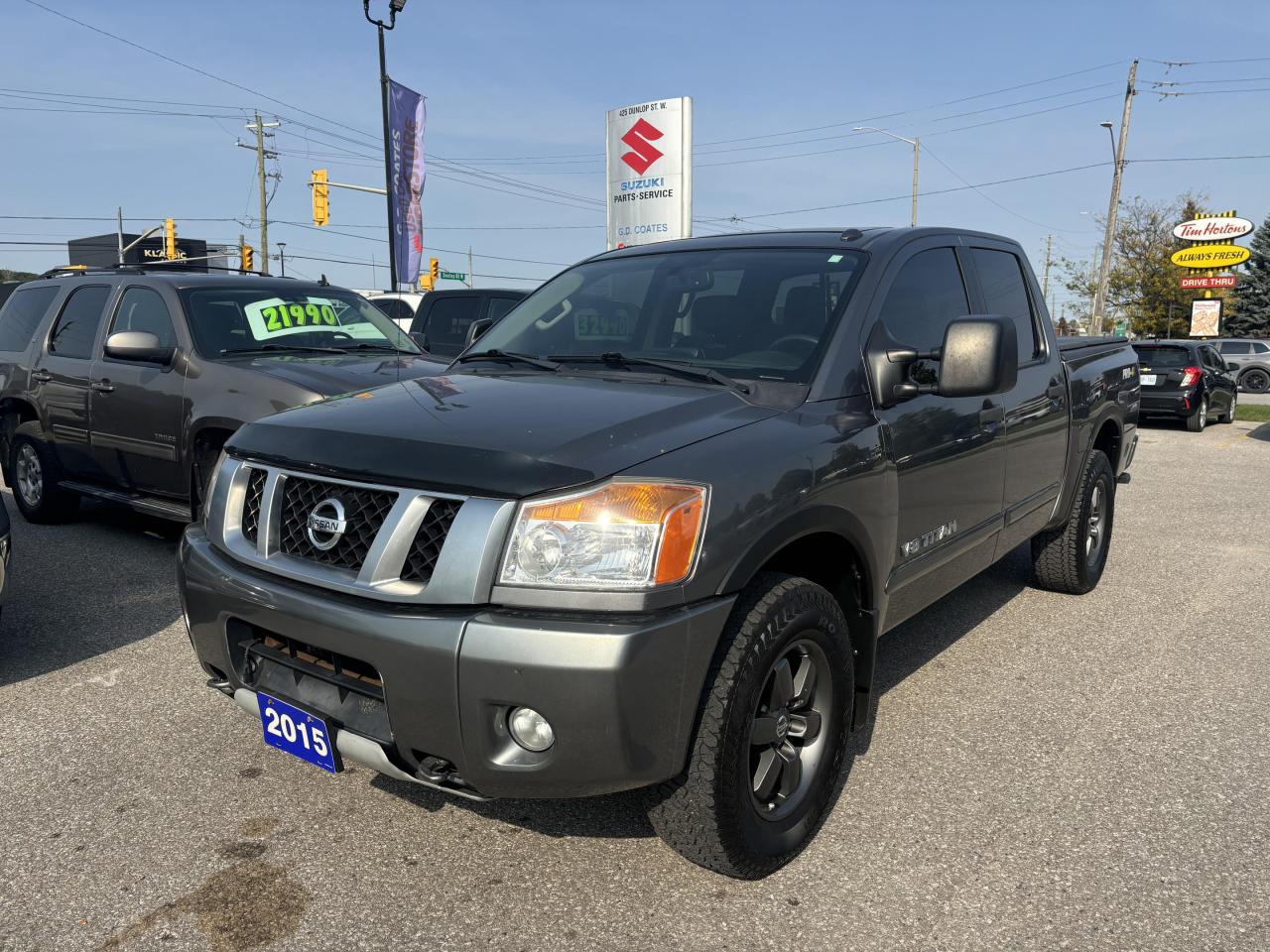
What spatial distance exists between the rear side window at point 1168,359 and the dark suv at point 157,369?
14.0m

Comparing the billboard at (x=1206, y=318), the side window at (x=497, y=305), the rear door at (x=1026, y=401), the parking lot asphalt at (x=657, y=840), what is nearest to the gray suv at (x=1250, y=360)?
the billboard at (x=1206, y=318)

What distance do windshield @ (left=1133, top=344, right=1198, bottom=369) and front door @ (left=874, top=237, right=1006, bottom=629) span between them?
1427 cm

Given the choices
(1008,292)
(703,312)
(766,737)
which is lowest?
(766,737)

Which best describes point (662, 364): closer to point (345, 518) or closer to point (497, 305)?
Answer: point (345, 518)

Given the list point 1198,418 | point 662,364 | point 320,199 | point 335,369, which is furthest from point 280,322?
point 320,199

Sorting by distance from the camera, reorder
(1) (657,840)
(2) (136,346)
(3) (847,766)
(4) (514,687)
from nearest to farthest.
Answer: (4) (514,687)
(1) (657,840)
(3) (847,766)
(2) (136,346)

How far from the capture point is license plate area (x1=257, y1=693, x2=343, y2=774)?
8.18ft

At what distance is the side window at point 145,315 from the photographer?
6188mm

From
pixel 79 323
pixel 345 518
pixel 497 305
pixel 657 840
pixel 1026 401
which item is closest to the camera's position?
pixel 345 518

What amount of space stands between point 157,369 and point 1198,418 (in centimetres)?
1604

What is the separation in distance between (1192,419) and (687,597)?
16819 millimetres

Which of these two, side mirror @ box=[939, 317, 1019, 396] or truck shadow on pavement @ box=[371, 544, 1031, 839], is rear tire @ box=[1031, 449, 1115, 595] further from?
side mirror @ box=[939, 317, 1019, 396]

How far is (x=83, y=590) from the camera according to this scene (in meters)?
5.41

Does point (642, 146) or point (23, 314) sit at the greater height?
point (642, 146)
